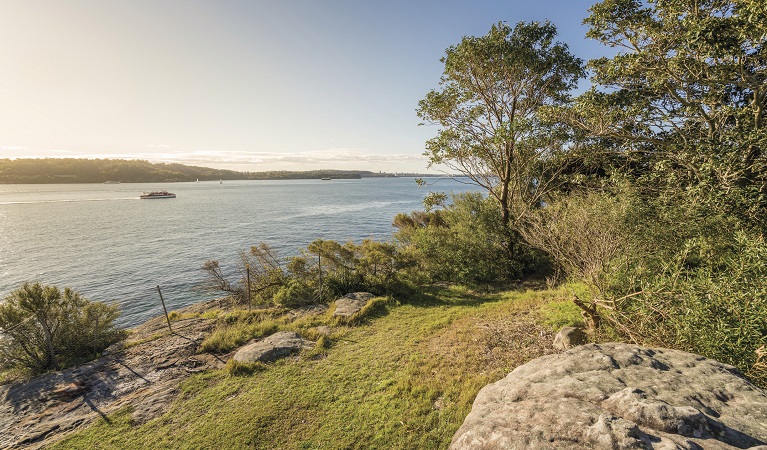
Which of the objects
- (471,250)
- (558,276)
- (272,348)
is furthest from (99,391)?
(558,276)

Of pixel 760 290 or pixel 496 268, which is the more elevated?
pixel 760 290

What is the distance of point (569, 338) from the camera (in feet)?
30.3

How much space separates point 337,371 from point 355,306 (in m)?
6.41

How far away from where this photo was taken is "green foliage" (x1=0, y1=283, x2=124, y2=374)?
12.1 m

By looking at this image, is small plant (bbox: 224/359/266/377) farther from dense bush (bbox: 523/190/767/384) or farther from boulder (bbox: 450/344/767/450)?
dense bush (bbox: 523/190/767/384)

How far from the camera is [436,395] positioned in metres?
8.40

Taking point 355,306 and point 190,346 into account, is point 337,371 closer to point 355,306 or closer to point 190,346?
point 355,306

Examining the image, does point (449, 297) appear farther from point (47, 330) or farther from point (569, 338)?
point (47, 330)

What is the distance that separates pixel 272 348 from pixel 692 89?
19.6 metres

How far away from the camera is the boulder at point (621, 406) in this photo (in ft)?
11.7

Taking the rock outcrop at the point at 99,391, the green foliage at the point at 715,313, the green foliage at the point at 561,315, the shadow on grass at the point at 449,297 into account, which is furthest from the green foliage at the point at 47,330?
the green foliage at the point at 715,313

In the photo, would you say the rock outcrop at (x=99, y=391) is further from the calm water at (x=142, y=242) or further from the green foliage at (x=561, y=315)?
the green foliage at (x=561, y=315)

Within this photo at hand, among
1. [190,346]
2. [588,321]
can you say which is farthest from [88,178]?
[588,321]

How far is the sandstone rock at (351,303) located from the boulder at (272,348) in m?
3.38
